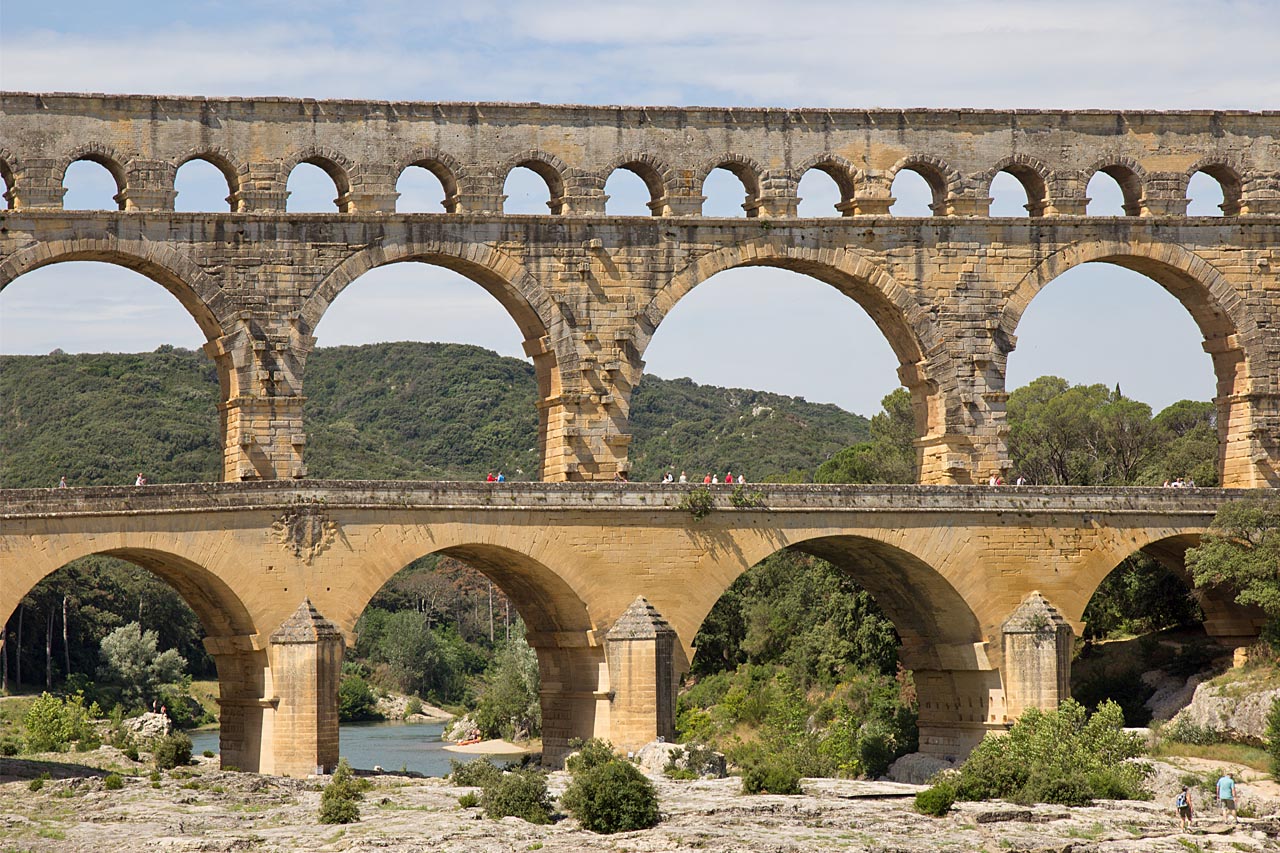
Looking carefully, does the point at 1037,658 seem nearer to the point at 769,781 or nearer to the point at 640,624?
the point at 640,624

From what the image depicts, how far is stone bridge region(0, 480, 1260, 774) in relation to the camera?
41312 mm

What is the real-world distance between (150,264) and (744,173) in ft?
44.0

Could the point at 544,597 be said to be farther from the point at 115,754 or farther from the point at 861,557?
the point at 115,754

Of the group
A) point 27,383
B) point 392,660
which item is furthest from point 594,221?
point 27,383

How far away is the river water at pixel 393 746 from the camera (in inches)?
2562

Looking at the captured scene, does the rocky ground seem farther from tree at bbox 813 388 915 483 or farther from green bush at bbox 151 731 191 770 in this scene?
tree at bbox 813 388 915 483

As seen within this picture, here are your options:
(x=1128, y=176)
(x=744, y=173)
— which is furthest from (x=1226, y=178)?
(x=744, y=173)

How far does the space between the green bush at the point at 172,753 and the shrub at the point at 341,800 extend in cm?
452

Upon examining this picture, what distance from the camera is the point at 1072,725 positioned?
42562mm

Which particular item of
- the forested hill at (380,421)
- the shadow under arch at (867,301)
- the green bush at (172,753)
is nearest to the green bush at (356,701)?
the forested hill at (380,421)

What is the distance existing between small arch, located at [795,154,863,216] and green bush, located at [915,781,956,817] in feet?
51.3

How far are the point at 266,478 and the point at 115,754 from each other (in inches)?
287

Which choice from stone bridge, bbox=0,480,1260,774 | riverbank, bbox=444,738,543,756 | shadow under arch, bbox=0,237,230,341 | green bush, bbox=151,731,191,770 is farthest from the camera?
riverbank, bbox=444,738,543,756

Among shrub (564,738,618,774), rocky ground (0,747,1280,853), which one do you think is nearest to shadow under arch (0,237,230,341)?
rocky ground (0,747,1280,853)
